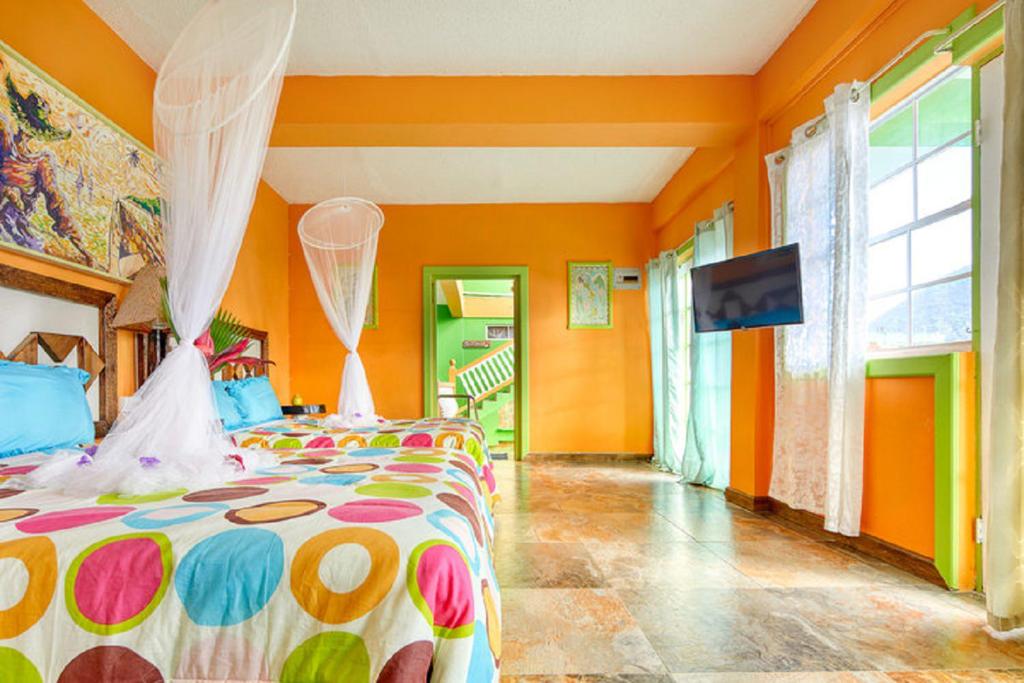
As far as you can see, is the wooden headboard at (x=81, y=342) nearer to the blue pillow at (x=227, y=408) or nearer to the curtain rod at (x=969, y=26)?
the blue pillow at (x=227, y=408)

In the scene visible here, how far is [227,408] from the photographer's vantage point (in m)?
3.14

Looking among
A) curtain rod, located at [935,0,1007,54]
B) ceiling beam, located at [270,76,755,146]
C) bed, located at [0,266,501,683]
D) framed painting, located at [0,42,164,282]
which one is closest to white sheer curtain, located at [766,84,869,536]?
curtain rod, located at [935,0,1007,54]

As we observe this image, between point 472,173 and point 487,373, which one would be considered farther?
point 487,373

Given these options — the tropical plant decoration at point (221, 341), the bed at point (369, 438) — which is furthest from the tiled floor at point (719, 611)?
the tropical plant decoration at point (221, 341)

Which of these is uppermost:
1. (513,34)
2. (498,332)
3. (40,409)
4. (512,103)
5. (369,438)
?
(513,34)

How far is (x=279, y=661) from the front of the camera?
0.94m

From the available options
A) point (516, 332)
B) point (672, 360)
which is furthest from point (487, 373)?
point (672, 360)

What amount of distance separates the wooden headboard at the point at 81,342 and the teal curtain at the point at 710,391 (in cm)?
368

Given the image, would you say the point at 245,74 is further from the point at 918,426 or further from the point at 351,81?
the point at 918,426

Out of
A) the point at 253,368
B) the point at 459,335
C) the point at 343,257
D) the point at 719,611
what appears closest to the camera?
the point at 719,611

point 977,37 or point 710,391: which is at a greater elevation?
point 977,37

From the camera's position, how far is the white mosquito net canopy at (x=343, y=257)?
373 centimetres

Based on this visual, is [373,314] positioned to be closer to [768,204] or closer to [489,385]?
[768,204]

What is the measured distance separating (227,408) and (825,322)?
3242 millimetres
